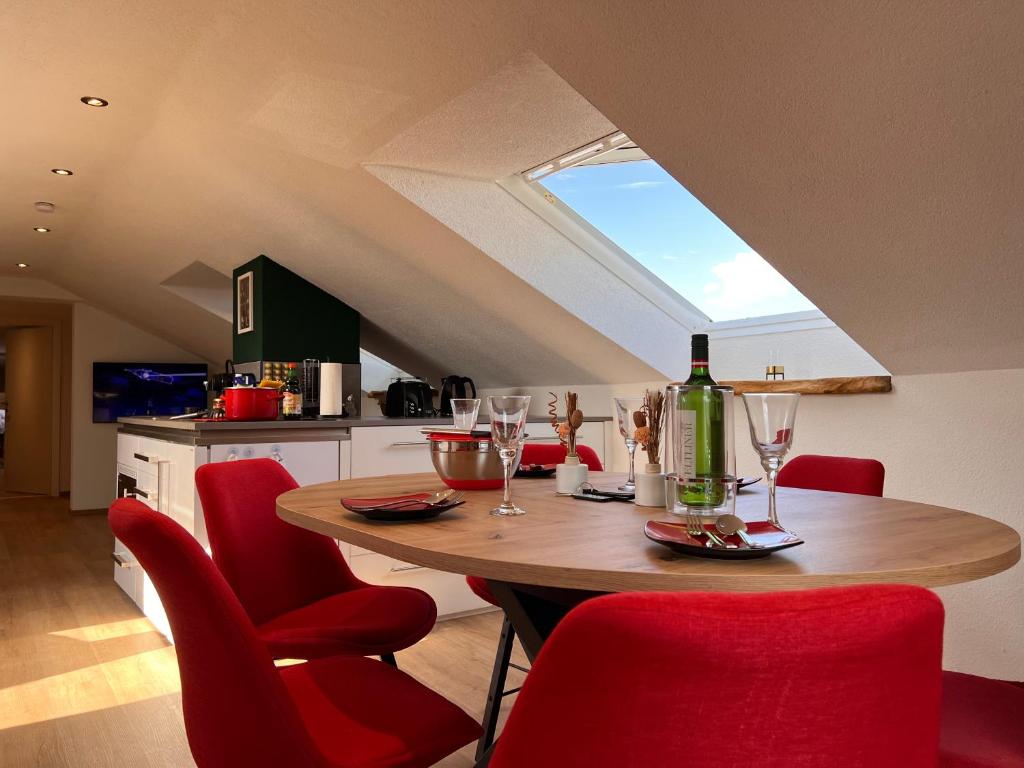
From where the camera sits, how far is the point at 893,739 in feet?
1.95

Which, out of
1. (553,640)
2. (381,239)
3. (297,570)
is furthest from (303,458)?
(553,640)

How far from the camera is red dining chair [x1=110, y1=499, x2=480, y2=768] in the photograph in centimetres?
102

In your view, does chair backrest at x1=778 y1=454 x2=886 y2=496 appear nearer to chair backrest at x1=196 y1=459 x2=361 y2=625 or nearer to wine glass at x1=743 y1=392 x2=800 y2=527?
wine glass at x1=743 y1=392 x2=800 y2=527

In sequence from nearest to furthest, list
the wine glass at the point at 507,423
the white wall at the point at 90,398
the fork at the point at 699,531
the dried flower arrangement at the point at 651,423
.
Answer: the fork at the point at 699,531
the wine glass at the point at 507,423
the dried flower arrangement at the point at 651,423
the white wall at the point at 90,398

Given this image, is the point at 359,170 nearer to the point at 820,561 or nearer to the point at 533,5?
the point at 533,5

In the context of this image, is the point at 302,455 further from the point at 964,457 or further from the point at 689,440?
the point at 964,457

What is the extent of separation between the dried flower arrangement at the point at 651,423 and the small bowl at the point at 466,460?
1.12ft

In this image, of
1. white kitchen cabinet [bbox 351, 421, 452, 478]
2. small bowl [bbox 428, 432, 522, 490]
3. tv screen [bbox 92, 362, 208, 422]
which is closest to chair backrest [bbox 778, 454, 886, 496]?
small bowl [bbox 428, 432, 522, 490]

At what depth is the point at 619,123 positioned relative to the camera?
2227mm

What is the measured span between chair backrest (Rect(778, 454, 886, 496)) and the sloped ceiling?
603 mm

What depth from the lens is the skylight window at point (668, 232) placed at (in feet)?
11.5

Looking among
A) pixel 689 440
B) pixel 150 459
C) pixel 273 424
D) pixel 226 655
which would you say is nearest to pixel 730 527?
pixel 689 440

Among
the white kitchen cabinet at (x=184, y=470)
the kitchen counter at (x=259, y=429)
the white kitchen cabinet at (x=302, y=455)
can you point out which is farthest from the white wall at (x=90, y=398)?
the white kitchen cabinet at (x=302, y=455)

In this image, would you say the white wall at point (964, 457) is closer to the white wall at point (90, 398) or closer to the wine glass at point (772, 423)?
A: the wine glass at point (772, 423)
